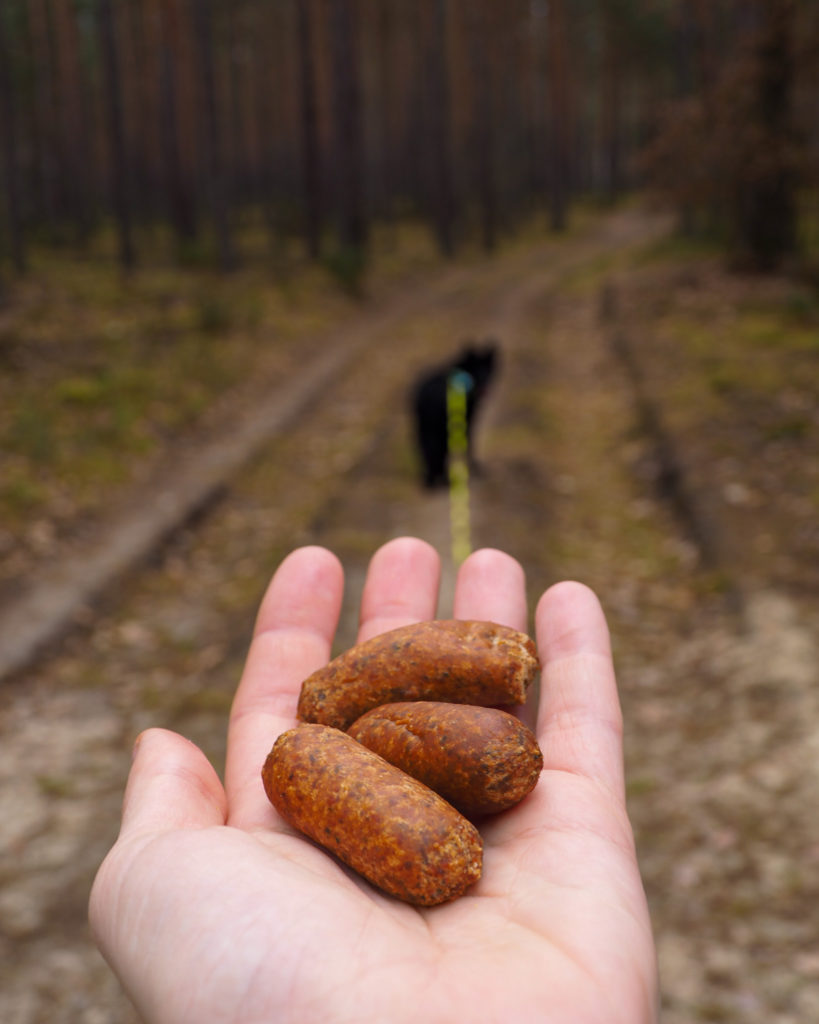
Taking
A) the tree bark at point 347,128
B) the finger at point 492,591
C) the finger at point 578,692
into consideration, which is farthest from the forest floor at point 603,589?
the tree bark at point 347,128

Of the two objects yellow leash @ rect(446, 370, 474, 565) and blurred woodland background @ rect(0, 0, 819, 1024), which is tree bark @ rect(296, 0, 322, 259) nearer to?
blurred woodland background @ rect(0, 0, 819, 1024)

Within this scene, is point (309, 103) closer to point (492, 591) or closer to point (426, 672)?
point (492, 591)

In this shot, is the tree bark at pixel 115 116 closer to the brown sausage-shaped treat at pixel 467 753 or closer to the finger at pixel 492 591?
the finger at pixel 492 591

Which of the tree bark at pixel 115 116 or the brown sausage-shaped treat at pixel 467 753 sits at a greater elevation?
the tree bark at pixel 115 116

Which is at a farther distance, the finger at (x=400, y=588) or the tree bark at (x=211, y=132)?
the tree bark at (x=211, y=132)

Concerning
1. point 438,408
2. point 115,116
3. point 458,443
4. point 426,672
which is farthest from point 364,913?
point 115,116

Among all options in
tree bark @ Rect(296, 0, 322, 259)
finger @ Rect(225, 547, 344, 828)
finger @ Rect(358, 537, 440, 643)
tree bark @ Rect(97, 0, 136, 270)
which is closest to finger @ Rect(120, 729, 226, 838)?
finger @ Rect(225, 547, 344, 828)

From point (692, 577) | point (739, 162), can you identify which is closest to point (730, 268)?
point (739, 162)
